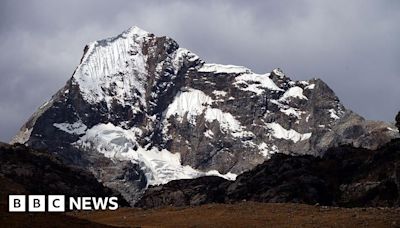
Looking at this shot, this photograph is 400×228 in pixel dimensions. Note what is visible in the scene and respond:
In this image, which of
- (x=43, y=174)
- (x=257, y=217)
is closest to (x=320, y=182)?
(x=43, y=174)

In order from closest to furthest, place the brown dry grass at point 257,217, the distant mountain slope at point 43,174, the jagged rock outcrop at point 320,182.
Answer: the brown dry grass at point 257,217
the jagged rock outcrop at point 320,182
the distant mountain slope at point 43,174

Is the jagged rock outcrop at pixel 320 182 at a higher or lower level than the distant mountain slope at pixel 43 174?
lower

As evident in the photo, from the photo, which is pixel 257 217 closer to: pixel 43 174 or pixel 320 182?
pixel 320 182

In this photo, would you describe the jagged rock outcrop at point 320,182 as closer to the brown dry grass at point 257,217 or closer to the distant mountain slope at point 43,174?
the distant mountain slope at point 43,174

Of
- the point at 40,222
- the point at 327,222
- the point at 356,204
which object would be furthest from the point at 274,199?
the point at 40,222

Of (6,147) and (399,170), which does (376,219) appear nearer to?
(399,170)

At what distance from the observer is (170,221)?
176 ft

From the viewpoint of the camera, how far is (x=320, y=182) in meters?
111

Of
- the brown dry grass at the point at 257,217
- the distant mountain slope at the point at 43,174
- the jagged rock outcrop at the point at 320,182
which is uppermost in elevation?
the distant mountain slope at the point at 43,174

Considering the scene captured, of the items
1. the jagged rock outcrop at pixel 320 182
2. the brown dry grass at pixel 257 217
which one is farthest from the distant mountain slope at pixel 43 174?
the brown dry grass at pixel 257 217

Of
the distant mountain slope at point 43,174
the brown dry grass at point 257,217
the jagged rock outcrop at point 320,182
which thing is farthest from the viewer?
the distant mountain slope at point 43,174

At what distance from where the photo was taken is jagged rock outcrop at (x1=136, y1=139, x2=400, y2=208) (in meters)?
96.8

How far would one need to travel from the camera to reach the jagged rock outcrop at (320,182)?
96.8 metres

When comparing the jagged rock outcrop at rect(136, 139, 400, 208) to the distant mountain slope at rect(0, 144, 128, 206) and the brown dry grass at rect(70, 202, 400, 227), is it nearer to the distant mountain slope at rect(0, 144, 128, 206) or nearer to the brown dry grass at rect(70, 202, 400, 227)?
the distant mountain slope at rect(0, 144, 128, 206)
